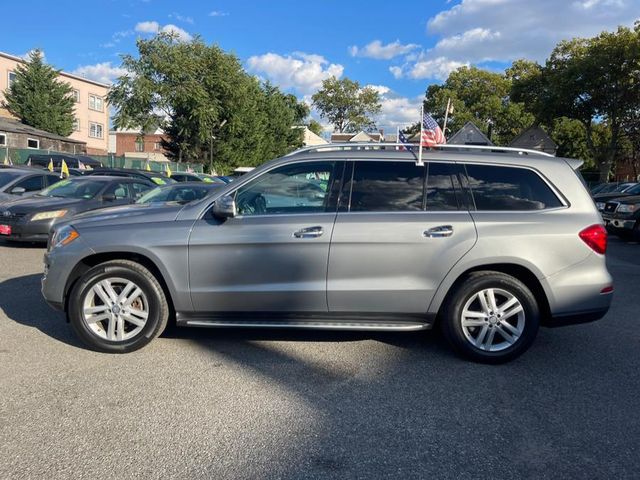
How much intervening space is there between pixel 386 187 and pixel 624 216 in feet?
37.1

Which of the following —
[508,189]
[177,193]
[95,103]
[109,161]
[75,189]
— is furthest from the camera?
[95,103]

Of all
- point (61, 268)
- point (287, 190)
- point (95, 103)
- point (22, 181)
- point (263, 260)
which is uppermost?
point (95, 103)

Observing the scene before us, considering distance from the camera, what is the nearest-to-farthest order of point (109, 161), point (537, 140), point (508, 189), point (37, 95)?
point (508, 189), point (537, 140), point (109, 161), point (37, 95)

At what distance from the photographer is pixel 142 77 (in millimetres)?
37875

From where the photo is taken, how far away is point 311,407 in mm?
3590

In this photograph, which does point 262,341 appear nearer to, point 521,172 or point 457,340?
point 457,340

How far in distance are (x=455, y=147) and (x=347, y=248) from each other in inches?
56.9

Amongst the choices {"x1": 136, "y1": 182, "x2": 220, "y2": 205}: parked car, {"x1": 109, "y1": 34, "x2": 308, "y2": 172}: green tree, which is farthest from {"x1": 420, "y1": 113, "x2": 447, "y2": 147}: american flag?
{"x1": 109, "y1": 34, "x2": 308, "y2": 172}: green tree

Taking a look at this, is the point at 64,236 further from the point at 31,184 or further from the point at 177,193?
the point at 31,184

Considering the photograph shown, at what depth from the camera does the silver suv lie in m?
4.31

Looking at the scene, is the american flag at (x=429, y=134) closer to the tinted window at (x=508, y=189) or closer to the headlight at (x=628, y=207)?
the tinted window at (x=508, y=189)

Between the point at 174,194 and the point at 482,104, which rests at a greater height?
the point at 482,104

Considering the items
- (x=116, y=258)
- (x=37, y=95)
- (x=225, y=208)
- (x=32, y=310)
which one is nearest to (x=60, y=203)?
(x=32, y=310)

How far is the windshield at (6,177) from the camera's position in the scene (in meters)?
11.7
